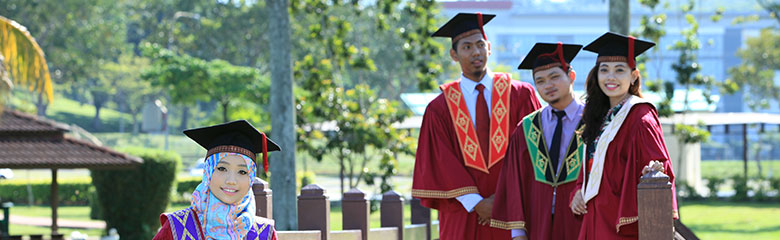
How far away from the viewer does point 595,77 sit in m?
5.23

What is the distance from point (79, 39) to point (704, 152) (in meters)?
40.4

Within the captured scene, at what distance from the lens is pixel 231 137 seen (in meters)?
4.55

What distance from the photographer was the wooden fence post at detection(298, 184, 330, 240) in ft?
20.7

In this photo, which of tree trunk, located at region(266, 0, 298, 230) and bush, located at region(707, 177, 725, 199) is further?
bush, located at region(707, 177, 725, 199)

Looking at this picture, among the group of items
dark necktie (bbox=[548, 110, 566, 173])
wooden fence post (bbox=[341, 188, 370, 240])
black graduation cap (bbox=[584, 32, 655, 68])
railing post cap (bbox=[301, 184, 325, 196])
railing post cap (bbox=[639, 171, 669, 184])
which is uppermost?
black graduation cap (bbox=[584, 32, 655, 68])

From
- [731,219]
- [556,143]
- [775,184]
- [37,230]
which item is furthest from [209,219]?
[775,184]

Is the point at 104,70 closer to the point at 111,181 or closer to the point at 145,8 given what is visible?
the point at 145,8

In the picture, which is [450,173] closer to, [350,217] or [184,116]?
[350,217]

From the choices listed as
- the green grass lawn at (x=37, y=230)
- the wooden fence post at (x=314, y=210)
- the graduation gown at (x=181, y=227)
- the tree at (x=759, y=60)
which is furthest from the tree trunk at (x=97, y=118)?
the graduation gown at (x=181, y=227)

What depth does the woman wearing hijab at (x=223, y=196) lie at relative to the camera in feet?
14.6

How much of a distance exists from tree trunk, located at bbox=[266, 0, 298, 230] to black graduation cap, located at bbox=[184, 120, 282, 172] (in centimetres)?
735

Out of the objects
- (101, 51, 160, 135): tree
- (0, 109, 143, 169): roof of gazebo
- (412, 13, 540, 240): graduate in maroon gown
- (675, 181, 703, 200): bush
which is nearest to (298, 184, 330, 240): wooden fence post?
(412, 13, 540, 240): graduate in maroon gown

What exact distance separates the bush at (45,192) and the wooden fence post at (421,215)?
24700mm

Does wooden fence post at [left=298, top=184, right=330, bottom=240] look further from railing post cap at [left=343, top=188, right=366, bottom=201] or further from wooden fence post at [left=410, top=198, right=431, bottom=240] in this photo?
wooden fence post at [left=410, top=198, right=431, bottom=240]
